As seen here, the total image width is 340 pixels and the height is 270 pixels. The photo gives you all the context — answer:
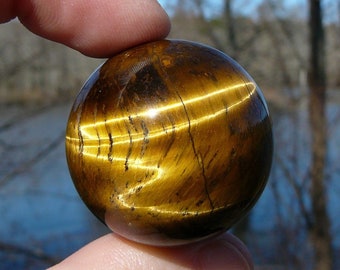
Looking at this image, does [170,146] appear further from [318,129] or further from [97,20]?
[318,129]

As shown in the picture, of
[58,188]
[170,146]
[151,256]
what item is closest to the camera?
[170,146]

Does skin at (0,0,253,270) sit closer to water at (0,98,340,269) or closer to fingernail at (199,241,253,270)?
fingernail at (199,241,253,270)

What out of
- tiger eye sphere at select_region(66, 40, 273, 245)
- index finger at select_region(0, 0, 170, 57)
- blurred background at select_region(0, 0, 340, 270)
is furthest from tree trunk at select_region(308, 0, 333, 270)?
tiger eye sphere at select_region(66, 40, 273, 245)

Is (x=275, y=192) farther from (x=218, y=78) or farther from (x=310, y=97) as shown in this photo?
(x=218, y=78)

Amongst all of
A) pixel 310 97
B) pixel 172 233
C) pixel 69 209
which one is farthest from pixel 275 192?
pixel 172 233

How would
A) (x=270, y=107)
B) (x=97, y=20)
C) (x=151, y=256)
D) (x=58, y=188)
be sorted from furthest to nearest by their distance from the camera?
(x=58, y=188), (x=270, y=107), (x=97, y=20), (x=151, y=256)

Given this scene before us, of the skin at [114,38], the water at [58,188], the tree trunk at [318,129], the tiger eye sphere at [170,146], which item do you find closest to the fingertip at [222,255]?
the skin at [114,38]

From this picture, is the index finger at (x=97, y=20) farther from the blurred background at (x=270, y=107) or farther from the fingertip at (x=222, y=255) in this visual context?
the blurred background at (x=270, y=107)

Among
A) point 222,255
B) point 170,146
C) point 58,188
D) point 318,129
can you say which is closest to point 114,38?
point 170,146
